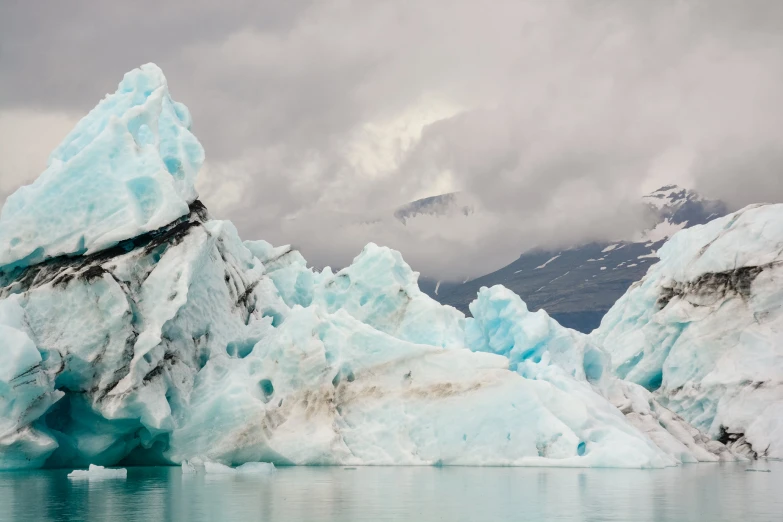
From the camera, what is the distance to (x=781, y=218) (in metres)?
26.7

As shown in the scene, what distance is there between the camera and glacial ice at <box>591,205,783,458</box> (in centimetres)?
2514

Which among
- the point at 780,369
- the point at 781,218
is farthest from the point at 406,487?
the point at 781,218

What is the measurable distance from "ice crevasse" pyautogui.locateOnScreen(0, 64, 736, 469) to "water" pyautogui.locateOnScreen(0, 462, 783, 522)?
1.40 meters

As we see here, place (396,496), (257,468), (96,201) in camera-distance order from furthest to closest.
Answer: (96,201) → (257,468) → (396,496)

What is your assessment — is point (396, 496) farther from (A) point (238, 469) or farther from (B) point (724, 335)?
(B) point (724, 335)

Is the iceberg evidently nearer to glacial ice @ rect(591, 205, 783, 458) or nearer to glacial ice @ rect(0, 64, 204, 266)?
glacial ice @ rect(0, 64, 204, 266)

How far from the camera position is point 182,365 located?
60.8 feet

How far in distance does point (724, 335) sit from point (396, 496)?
18586mm

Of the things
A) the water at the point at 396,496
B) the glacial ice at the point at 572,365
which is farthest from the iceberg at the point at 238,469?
the glacial ice at the point at 572,365

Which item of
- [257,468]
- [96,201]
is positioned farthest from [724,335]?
[96,201]

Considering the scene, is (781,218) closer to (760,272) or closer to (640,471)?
(760,272)

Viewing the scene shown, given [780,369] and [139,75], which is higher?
[139,75]

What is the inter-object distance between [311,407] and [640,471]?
7.10 m

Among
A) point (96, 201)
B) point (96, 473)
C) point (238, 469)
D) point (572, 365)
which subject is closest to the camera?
point (96, 473)
